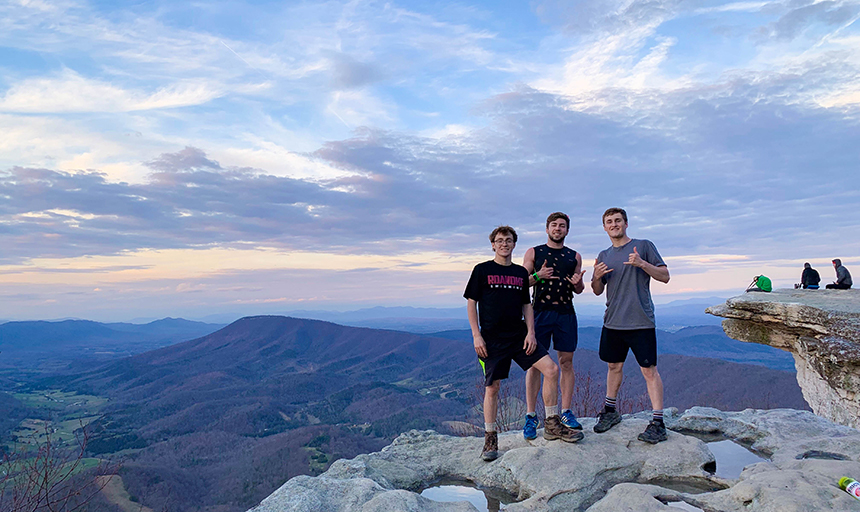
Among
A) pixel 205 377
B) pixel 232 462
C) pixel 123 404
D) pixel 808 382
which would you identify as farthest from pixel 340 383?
pixel 808 382

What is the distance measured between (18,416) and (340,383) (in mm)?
90804

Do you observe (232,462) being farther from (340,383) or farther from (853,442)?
(853,442)

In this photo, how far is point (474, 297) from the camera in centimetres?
606

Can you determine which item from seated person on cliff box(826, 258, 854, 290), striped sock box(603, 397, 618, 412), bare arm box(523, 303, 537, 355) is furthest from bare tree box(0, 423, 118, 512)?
seated person on cliff box(826, 258, 854, 290)

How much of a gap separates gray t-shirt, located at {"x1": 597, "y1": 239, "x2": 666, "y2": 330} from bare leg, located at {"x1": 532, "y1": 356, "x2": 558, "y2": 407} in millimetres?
1083

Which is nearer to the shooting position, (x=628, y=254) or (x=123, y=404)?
(x=628, y=254)

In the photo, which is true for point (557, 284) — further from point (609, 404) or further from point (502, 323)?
point (609, 404)

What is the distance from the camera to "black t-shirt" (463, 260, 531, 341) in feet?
19.7

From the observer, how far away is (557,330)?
20.6 ft

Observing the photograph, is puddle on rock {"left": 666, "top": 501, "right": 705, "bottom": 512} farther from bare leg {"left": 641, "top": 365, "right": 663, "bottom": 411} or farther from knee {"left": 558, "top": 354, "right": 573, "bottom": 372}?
knee {"left": 558, "top": 354, "right": 573, "bottom": 372}

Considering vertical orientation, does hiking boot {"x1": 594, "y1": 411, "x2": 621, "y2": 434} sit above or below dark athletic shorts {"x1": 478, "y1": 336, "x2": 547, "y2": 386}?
below

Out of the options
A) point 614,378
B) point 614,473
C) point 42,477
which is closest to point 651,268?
point 614,378

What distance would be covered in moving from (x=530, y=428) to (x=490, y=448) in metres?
0.65

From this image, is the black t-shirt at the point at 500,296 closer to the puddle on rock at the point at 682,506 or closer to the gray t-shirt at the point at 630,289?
the gray t-shirt at the point at 630,289
